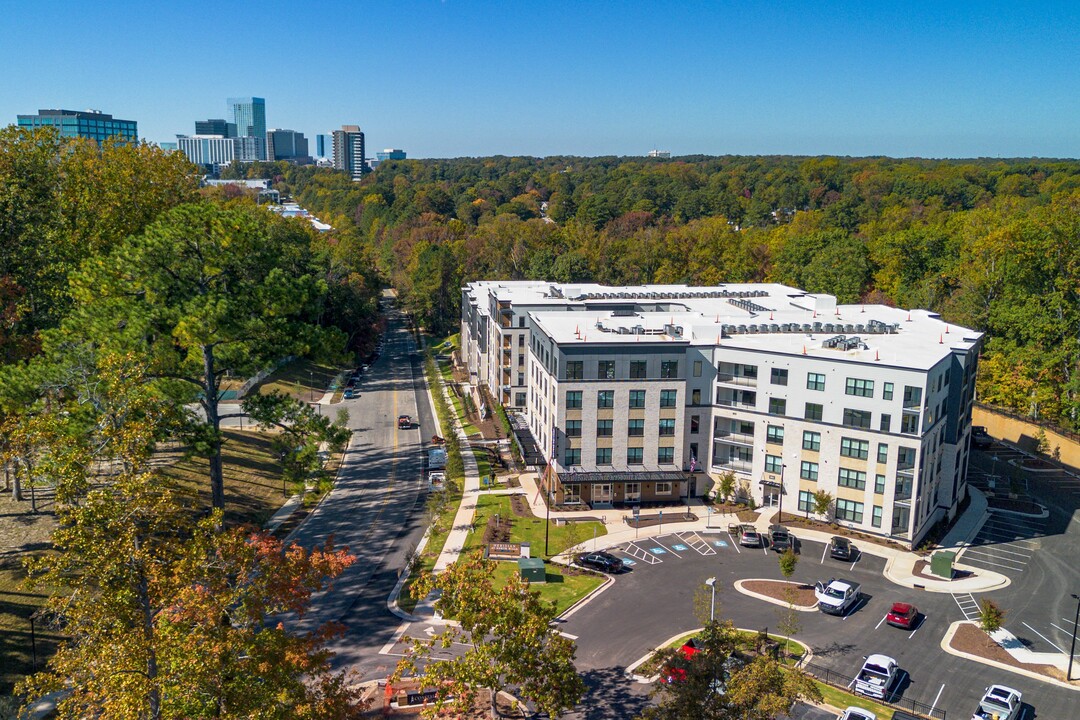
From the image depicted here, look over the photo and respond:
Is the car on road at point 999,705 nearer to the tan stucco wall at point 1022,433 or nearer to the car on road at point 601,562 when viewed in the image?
the car on road at point 601,562

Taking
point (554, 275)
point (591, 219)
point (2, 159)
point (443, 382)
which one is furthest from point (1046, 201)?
point (2, 159)

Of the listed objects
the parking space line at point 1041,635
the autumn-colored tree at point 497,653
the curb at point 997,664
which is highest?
the autumn-colored tree at point 497,653

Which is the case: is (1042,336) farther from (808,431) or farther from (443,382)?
(443,382)

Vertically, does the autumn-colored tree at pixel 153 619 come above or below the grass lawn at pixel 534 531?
above

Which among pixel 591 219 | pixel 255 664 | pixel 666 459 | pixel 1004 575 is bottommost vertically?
pixel 1004 575

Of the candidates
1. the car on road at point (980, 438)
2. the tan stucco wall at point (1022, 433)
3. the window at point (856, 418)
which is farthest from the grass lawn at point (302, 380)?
the tan stucco wall at point (1022, 433)

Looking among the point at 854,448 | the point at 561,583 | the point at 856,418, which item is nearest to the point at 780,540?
the point at 854,448
